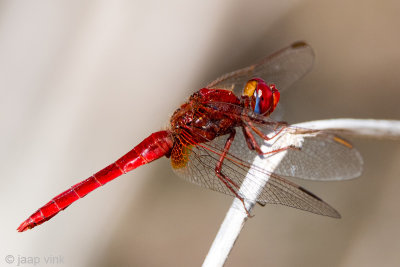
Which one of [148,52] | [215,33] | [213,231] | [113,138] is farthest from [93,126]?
[213,231]

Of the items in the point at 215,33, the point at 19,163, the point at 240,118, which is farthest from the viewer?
the point at 215,33

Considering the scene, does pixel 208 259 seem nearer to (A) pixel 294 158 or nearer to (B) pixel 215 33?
(A) pixel 294 158

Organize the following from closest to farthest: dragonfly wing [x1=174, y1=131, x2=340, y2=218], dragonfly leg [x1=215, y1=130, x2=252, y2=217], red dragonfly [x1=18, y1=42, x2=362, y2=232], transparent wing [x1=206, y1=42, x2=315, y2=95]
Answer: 1. dragonfly wing [x1=174, y1=131, x2=340, y2=218]
2. red dragonfly [x1=18, y1=42, x2=362, y2=232]
3. dragonfly leg [x1=215, y1=130, x2=252, y2=217]
4. transparent wing [x1=206, y1=42, x2=315, y2=95]

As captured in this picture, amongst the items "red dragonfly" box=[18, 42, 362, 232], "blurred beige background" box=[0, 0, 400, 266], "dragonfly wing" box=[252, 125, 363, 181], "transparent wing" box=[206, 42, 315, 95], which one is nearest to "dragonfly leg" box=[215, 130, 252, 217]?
"red dragonfly" box=[18, 42, 362, 232]

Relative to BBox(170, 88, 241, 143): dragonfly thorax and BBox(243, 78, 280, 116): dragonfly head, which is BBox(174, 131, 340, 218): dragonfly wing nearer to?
BBox(170, 88, 241, 143): dragonfly thorax

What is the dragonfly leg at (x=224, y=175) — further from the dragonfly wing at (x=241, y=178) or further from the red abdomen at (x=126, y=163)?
the red abdomen at (x=126, y=163)

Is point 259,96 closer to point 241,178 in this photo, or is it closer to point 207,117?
point 207,117

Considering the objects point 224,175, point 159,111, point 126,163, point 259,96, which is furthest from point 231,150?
point 159,111
